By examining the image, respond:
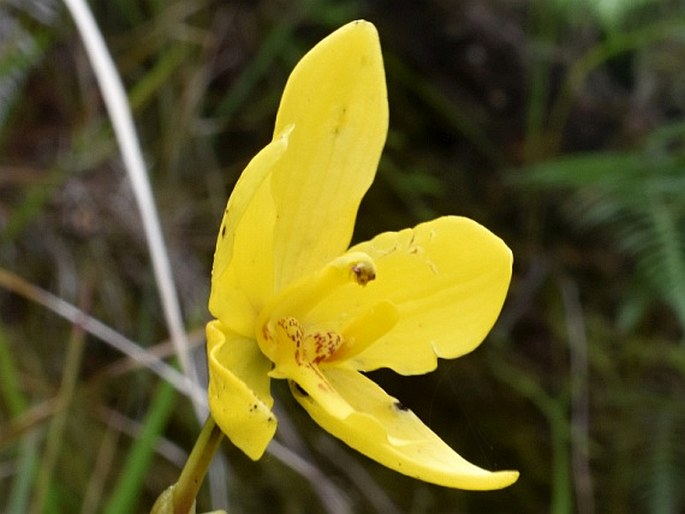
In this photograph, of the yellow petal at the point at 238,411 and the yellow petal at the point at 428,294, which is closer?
the yellow petal at the point at 238,411

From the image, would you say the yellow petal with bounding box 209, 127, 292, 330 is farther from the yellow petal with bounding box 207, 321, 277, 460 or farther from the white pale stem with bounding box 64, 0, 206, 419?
the white pale stem with bounding box 64, 0, 206, 419

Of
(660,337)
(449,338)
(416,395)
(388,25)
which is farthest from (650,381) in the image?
(449,338)

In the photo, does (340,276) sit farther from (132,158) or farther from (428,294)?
(132,158)

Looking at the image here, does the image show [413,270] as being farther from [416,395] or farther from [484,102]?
[484,102]

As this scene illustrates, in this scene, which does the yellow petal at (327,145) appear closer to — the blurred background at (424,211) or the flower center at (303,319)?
the flower center at (303,319)

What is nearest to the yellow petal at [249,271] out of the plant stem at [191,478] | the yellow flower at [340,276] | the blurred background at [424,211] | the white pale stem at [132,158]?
the yellow flower at [340,276]

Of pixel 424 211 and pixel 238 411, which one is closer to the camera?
pixel 238 411

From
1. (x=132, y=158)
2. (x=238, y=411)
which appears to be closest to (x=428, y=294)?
(x=238, y=411)
